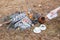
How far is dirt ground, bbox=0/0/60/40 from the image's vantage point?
2650 mm

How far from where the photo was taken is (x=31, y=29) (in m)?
2.78

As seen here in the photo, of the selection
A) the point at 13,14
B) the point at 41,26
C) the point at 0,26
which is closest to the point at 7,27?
the point at 0,26

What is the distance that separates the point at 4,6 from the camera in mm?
3328

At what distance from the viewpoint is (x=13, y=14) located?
309 cm

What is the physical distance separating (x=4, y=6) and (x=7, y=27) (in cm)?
64

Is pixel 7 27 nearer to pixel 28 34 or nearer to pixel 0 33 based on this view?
pixel 0 33

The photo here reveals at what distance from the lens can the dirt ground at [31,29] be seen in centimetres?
265

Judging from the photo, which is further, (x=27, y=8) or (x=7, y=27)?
(x=27, y=8)

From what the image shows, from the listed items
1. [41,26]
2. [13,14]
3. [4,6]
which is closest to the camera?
[41,26]

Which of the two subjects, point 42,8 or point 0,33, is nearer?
point 0,33

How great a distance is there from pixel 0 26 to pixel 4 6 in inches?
24.2

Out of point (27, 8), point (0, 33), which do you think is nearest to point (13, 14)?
point (27, 8)

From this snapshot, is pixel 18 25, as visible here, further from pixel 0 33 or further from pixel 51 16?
pixel 51 16

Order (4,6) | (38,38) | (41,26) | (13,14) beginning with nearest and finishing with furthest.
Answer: (38,38) < (41,26) < (13,14) < (4,6)
